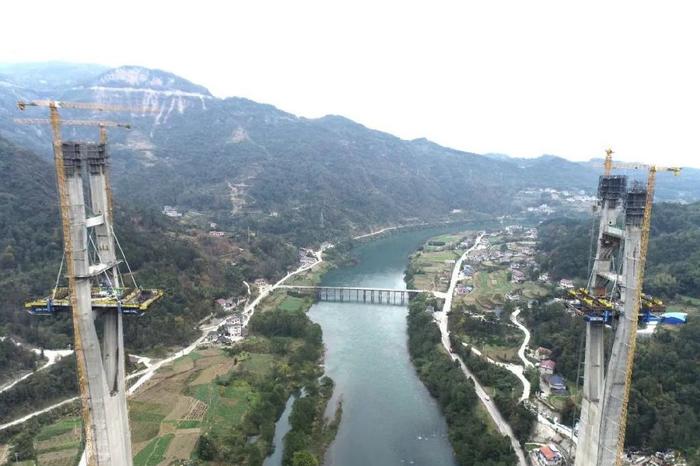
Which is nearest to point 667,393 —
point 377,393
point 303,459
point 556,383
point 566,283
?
point 556,383

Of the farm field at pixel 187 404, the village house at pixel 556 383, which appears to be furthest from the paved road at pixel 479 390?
the farm field at pixel 187 404

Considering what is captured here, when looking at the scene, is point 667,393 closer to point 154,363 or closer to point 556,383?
point 556,383

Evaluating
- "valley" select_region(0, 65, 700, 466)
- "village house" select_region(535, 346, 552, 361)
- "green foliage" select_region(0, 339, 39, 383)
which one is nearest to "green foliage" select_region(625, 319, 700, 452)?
"valley" select_region(0, 65, 700, 466)

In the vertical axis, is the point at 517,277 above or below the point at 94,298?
below

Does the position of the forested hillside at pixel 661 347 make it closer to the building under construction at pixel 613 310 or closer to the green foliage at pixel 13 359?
the building under construction at pixel 613 310

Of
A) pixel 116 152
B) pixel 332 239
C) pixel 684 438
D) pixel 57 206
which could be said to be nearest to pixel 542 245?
pixel 332 239

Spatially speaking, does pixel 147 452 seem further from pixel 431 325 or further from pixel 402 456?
pixel 431 325

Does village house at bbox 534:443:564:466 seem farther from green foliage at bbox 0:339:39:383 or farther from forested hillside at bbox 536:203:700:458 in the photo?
green foliage at bbox 0:339:39:383

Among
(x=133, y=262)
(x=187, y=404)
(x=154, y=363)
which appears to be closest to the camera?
(x=187, y=404)
